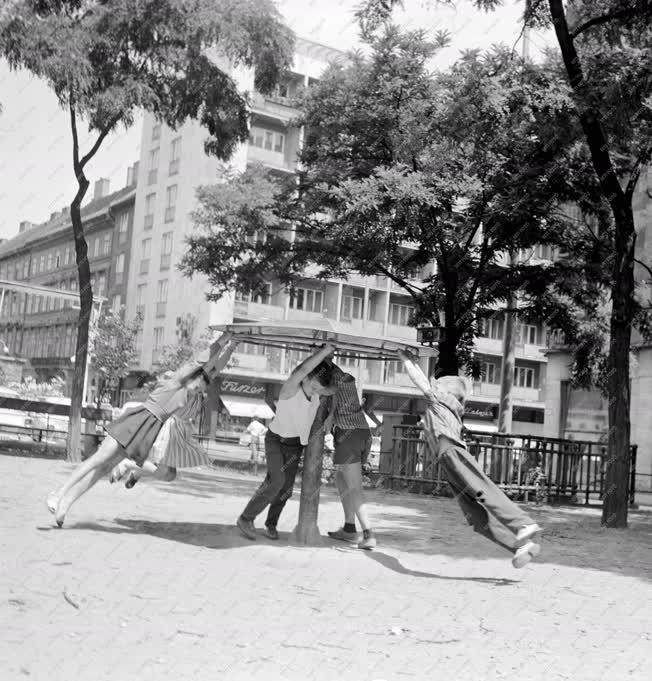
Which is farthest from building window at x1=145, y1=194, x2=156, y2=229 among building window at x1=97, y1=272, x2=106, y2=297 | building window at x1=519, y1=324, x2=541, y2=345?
building window at x1=519, y1=324, x2=541, y2=345

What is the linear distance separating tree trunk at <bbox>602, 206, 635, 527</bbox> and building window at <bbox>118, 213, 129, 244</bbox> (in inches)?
2116

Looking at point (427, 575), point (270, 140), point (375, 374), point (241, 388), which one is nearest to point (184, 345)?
point (241, 388)

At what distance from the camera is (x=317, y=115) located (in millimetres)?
21375

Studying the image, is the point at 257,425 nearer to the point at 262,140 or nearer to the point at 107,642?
the point at 107,642

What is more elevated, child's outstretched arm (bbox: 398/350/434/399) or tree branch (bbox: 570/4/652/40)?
tree branch (bbox: 570/4/652/40)

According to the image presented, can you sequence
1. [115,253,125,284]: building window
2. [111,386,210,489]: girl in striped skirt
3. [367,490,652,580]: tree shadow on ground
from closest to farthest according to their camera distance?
[111,386,210,489]: girl in striped skirt, [367,490,652,580]: tree shadow on ground, [115,253,125,284]: building window

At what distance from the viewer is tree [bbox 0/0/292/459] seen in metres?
17.0

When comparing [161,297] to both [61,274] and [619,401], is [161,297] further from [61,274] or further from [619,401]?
[619,401]

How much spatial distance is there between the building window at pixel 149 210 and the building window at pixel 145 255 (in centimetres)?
96

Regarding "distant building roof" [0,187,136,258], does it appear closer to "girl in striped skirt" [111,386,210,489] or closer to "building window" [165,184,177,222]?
"building window" [165,184,177,222]

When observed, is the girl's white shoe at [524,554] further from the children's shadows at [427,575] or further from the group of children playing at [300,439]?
the children's shadows at [427,575]

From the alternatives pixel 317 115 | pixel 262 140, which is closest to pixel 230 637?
pixel 317 115

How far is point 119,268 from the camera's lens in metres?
64.9

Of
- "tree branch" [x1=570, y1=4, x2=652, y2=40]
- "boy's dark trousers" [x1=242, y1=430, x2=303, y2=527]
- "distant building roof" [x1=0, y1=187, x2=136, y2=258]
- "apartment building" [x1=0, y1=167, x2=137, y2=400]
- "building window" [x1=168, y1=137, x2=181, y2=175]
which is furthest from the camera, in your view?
"distant building roof" [x1=0, y1=187, x2=136, y2=258]
